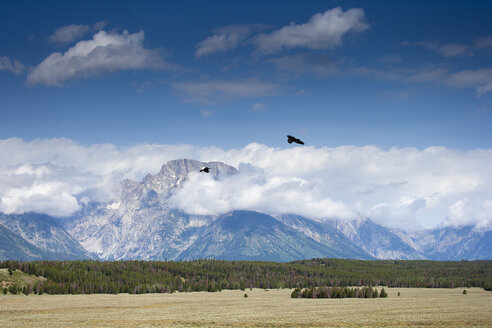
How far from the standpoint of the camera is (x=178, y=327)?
3428 inches

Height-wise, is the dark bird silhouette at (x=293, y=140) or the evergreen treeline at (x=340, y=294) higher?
the dark bird silhouette at (x=293, y=140)

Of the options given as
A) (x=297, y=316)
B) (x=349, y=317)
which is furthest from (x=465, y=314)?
(x=297, y=316)

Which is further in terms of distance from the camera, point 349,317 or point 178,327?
point 349,317

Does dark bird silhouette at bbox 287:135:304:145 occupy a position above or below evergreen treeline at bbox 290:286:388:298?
above

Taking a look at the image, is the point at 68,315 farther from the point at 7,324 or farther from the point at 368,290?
the point at 368,290

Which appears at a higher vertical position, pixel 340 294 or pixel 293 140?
pixel 293 140

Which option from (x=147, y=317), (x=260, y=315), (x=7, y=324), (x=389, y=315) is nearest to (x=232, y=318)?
(x=260, y=315)

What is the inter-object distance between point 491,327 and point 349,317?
26848 millimetres

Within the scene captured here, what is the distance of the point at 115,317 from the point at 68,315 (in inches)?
446

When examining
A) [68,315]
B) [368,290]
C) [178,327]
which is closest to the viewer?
[178,327]

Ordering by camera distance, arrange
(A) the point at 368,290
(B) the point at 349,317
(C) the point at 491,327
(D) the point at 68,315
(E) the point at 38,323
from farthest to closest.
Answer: (A) the point at 368,290 < (D) the point at 68,315 < (B) the point at 349,317 < (E) the point at 38,323 < (C) the point at 491,327

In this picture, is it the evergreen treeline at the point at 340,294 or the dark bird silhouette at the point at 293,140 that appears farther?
the evergreen treeline at the point at 340,294

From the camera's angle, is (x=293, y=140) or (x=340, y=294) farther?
(x=340, y=294)

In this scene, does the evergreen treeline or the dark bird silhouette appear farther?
the evergreen treeline
